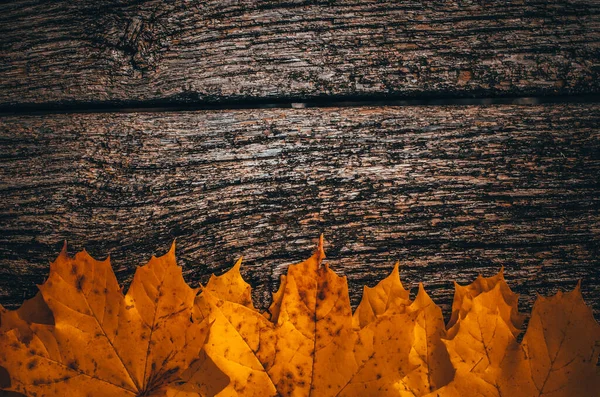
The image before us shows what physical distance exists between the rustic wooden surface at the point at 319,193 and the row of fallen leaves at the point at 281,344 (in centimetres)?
15

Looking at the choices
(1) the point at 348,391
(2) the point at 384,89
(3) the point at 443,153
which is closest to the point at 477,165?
(3) the point at 443,153


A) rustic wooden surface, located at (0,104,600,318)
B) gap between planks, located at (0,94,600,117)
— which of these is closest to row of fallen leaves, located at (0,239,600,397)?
rustic wooden surface, located at (0,104,600,318)

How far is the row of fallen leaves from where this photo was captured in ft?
2.15

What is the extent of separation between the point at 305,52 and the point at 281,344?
0.71m

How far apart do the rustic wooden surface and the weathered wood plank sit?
0.07 meters

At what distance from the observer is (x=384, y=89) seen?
0.94 m

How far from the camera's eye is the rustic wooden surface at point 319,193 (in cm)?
88

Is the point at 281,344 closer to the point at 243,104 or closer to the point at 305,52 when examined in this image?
the point at 243,104

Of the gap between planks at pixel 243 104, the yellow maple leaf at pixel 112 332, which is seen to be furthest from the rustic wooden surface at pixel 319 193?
the yellow maple leaf at pixel 112 332

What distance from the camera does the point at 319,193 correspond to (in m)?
0.91

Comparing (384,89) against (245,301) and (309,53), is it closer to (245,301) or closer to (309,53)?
(309,53)

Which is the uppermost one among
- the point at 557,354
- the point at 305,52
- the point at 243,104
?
the point at 305,52

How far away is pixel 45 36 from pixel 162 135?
1.40ft

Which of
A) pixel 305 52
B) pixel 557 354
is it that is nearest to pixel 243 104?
pixel 305 52
